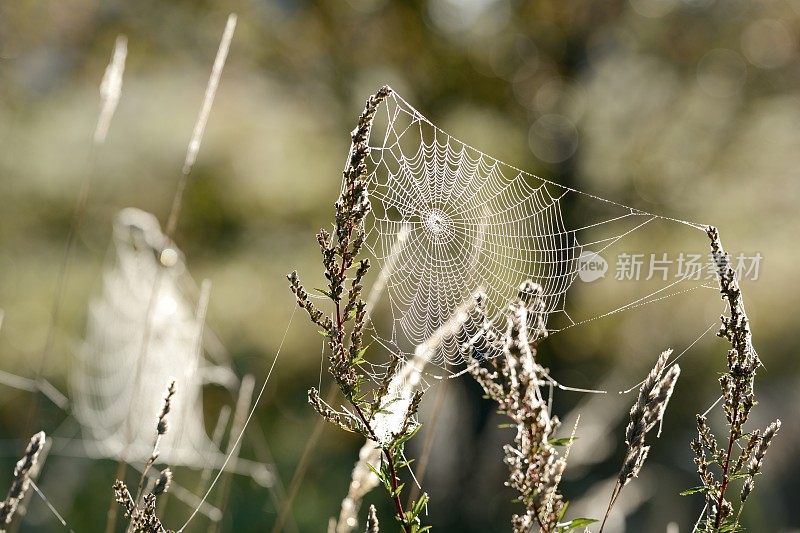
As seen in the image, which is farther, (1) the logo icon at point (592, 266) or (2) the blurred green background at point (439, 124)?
(2) the blurred green background at point (439, 124)

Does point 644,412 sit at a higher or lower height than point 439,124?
lower

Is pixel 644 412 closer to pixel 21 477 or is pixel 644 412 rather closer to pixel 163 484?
pixel 163 484

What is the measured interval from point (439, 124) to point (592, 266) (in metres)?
5.95

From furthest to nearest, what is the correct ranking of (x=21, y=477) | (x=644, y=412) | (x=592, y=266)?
1. (x=592, y=266)
2. (x=21, y=477)
3. (x=644, y=412)

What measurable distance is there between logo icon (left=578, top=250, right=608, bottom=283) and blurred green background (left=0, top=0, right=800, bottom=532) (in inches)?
188

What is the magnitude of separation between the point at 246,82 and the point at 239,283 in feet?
6.62

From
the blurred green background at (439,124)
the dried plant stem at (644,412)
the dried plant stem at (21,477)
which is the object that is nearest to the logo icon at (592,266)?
the dried plant stem at (644,412)

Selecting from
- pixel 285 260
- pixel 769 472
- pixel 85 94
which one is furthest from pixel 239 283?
pixel 769 472

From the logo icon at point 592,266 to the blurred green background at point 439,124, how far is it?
4770 millimetres

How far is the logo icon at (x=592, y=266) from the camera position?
1.61 meters

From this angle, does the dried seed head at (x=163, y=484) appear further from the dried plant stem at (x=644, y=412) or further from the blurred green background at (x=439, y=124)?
the blurred green background at (x=439, y=124)

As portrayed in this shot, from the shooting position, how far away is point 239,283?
28.3ft

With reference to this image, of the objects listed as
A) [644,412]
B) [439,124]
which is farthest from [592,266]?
[439,124]

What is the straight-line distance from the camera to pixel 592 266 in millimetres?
1690
